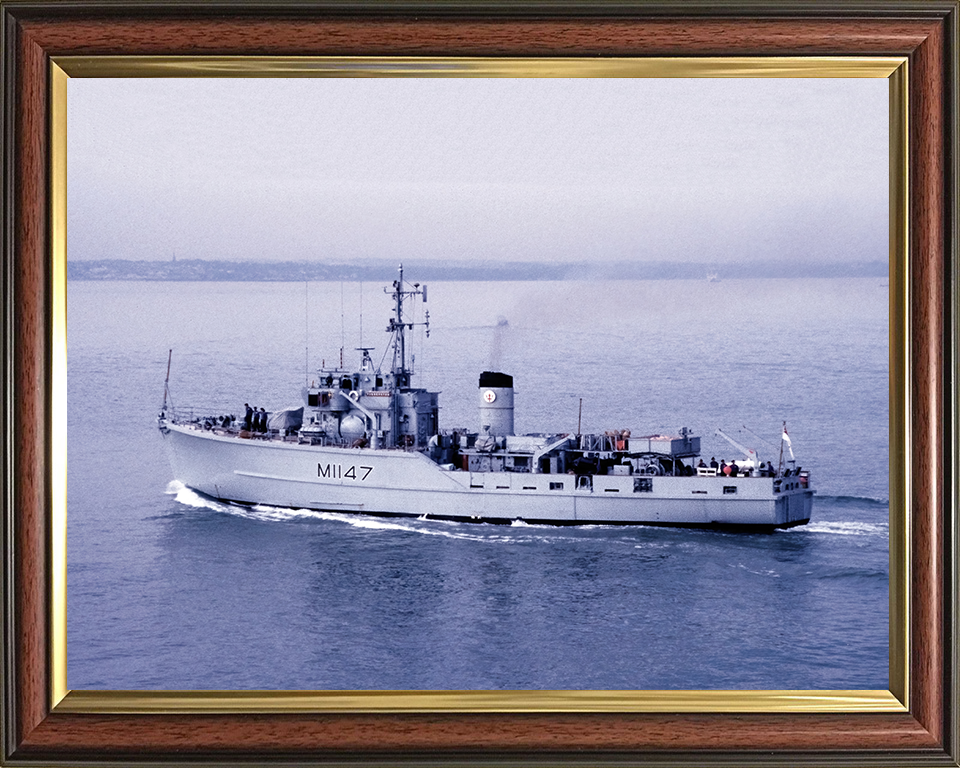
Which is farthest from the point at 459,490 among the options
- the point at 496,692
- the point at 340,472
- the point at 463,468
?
the point at 496,692

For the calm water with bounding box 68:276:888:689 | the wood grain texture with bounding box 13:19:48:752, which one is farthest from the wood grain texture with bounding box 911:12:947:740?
the wood grain texture with bounding box 13:19:48:752

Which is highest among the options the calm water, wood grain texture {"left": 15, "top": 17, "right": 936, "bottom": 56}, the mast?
wood grain texture {"left": 15, "top": 17, "right": 936, "bottom": 56}

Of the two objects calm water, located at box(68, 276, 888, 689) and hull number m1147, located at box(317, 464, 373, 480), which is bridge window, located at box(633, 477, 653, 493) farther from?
hull number m1147, located at box(317, 464, 373, 480)

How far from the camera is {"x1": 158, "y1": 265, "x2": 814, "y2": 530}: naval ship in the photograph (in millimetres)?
4016

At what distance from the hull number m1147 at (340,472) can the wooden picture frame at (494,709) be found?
2.50 meters

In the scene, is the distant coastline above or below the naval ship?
above

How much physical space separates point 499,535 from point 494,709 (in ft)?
4.07

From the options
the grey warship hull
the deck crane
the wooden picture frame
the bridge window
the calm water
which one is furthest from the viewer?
the bridge window

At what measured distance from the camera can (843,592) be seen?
3375 mm

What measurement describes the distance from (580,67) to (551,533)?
1940mm

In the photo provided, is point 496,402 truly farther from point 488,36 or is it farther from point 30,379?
point 30,379

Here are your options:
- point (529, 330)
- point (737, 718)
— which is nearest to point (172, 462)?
point (529, 330)

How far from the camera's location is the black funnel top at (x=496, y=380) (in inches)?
154

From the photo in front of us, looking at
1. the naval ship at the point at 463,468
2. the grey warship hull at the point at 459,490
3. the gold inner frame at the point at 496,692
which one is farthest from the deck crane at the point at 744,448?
the gold inner frame at the point at 496,692
